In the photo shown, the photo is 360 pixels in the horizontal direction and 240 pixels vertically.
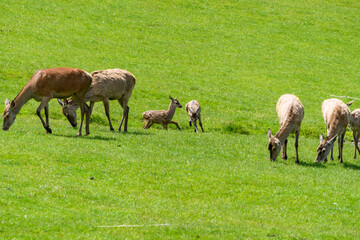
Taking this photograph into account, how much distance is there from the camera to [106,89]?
23297mm

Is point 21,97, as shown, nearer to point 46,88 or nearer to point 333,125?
point 46,88

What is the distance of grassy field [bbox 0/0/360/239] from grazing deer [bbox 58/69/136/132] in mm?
787

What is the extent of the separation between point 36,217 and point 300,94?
26.5 m

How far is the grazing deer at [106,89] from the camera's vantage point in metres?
23.0

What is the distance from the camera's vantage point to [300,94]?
36875 mm

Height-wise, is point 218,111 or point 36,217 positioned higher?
point 36,217

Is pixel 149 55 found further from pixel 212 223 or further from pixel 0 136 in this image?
pixel 212 223

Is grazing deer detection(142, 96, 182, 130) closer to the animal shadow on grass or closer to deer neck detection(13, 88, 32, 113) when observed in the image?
deer neck detection(13, 88, 32, 113)

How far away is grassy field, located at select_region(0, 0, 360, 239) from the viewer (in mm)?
13852

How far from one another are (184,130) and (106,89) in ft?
20.0

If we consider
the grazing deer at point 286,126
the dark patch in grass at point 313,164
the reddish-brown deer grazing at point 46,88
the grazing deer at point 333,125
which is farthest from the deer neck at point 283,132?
the reddish-brown deer grazing at point 46,88

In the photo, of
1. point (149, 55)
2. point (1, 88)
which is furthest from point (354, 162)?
point (149, 55)

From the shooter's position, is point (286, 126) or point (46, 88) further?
point (286, 126)

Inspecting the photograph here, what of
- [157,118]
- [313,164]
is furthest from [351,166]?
[157,118]
